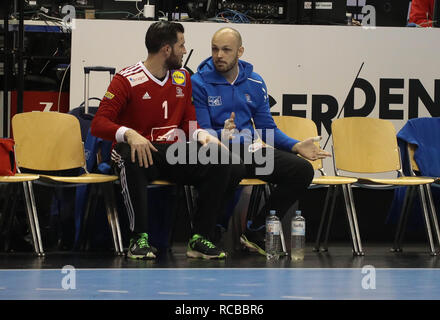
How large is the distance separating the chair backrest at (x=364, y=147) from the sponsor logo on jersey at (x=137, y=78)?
1.37m

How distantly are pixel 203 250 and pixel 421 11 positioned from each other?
3.37m

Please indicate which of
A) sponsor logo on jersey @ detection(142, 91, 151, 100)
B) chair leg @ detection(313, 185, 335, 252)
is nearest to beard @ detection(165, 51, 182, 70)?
sponsor logo on jersey @ detection(142, 91, 151, 100)

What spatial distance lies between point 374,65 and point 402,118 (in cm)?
44

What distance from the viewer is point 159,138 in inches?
175

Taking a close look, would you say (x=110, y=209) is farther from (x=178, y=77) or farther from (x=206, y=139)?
(x=178, y=77)

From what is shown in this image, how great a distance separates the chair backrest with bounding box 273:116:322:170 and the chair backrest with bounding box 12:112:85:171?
4.16 ft

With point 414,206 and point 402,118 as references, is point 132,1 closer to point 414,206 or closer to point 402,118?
point 402,118

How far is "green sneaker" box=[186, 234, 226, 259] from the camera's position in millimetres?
4184

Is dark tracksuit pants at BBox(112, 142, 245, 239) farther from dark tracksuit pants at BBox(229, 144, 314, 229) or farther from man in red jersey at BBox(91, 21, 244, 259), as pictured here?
dark tracksuit pants at BBox(229, 144, 314, 229)

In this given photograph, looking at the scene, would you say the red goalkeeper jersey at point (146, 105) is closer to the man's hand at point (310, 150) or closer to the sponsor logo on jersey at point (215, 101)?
the sponsor logo on jersey at point (215, 101)

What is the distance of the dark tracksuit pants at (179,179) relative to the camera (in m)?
4.20

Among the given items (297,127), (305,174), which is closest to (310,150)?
(305,174)

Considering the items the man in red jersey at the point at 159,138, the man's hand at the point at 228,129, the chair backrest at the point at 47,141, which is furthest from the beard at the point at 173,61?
the chair backrest at the point at 47,141
